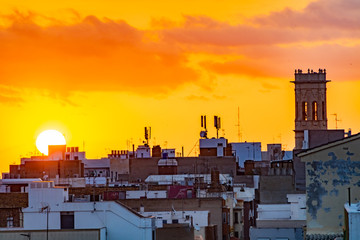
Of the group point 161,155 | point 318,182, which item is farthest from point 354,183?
point 161,155

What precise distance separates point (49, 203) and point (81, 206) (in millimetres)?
2776

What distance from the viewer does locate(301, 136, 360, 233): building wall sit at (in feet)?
187

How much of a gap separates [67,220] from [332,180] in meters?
21.5

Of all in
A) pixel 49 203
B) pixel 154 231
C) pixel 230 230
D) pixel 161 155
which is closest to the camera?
pixel 154 231

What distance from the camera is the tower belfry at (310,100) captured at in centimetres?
17700

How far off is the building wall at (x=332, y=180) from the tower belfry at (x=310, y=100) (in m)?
118

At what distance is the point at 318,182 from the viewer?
57031 millimetres

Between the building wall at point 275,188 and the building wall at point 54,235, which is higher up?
A: the building wall at point 275,188

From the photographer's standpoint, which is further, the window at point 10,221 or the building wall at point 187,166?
the building wall at point 187,166

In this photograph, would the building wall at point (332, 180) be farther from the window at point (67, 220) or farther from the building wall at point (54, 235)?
the window at point (67, 220)

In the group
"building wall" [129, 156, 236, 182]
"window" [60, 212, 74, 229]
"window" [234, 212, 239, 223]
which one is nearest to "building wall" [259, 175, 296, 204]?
"window" [234, 212, 239, 223]

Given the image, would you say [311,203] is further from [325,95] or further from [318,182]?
[325,95]

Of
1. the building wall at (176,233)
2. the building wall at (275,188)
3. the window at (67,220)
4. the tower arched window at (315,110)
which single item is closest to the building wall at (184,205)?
the building wall at (275,188)

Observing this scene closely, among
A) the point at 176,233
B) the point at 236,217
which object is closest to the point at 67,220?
the point at 176,233
